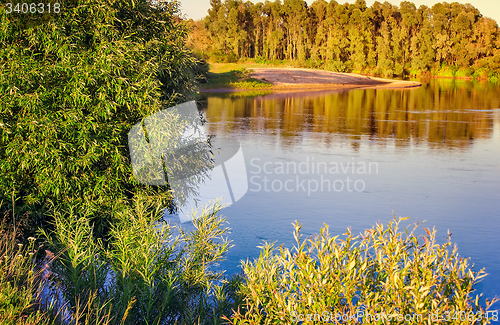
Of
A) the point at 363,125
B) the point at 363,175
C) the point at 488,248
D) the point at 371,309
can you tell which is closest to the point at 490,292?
the point at 488,248

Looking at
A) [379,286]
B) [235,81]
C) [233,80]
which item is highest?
[233,80]

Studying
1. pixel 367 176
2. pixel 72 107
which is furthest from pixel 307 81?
pixel 72 107

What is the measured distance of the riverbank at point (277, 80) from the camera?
49156mm

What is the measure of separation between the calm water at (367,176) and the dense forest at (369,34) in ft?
167

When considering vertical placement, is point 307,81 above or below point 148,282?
above

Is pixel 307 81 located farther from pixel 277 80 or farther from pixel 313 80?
pixel 277 80

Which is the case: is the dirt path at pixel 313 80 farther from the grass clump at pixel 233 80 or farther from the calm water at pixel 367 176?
the calm water at pixel 367 176

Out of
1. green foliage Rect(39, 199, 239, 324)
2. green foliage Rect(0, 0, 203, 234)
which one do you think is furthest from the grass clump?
green foliage Rect(39, 199, 239, 324)

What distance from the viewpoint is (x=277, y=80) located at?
54344mm

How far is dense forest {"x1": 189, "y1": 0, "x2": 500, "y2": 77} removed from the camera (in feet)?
252

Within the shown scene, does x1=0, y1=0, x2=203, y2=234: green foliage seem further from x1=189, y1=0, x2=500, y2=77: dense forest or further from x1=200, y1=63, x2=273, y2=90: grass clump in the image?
x1=189, y1=0, x2=500, y2=77: dense forest

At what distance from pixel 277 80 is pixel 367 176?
1650 inches

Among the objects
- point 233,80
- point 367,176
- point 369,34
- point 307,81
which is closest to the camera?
point 367,176

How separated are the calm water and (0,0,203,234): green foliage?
2.50 meters
